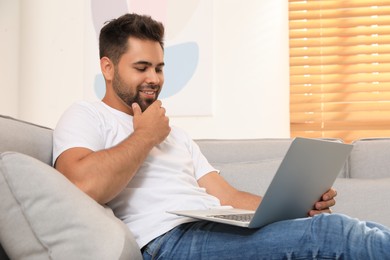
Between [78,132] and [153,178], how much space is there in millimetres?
239

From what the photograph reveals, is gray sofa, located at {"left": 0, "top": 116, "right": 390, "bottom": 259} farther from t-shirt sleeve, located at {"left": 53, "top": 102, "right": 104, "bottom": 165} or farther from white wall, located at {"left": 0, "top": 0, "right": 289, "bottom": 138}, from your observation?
white wall, located at {"left": 0, "top": 0, "right": 289, "bottom": 138}

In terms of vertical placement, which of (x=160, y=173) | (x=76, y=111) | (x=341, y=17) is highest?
(x=341, y=17)

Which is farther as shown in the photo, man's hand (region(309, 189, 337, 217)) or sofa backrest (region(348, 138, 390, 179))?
sofa backrest (region(348, 138, 390, 179))

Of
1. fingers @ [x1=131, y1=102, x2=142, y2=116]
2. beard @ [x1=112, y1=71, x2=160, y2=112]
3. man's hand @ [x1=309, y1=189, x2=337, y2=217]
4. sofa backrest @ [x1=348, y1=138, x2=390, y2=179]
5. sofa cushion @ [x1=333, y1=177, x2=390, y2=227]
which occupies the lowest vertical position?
sofa cushion @ [x1=333, y1=177, x2=390, y2=227]

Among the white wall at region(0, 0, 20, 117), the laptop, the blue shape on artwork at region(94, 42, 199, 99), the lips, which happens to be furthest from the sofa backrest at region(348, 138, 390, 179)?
the white wall at region(0, 0, 20, 117)

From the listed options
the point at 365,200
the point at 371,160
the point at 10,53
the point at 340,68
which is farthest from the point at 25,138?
the point at 340,68

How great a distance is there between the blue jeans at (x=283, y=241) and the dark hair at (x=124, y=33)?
67 cm

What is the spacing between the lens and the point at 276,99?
2.85 metres

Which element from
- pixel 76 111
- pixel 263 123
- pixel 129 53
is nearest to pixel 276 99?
pixel 263 123

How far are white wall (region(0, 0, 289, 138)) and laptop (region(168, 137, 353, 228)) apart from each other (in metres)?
1.40

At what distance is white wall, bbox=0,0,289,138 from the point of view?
2855mm

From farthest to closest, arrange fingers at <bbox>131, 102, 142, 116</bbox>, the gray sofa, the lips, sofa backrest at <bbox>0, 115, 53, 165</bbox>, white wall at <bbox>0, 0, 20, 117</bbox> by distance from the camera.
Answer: white wall at <bbox>0, 0, 20, 117</bbox> → the lips → fingers at <bbox>131, 102, 142, 116</bbox> → sofa backrest at <bbox>0, 115, 53, 165</bbox> → the gray sofa

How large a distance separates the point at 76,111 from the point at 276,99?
4.80 feet

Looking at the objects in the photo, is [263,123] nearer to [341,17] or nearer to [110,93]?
[341,17]
